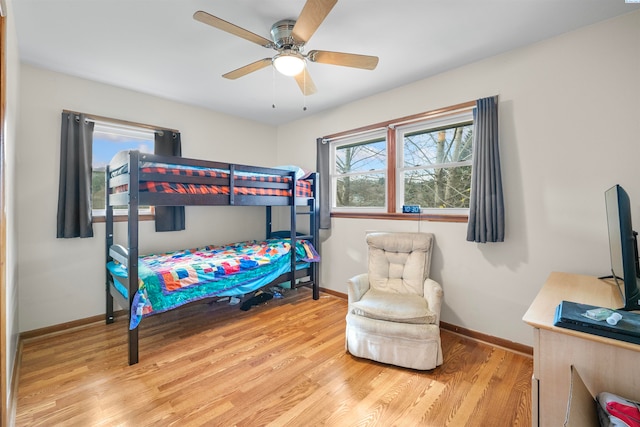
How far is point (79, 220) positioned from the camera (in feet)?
9.02

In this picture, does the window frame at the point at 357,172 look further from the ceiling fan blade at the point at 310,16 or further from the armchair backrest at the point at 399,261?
the ceiling fan blade at the point at 310,16

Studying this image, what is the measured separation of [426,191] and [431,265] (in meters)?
0.79

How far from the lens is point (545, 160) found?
2229 millimetres

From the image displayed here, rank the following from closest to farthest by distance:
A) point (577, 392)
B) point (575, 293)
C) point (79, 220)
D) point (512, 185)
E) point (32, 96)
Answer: point (577, 392)
point (575, 293)
point (512, 185)
point (32, 96)
point (79, 220)

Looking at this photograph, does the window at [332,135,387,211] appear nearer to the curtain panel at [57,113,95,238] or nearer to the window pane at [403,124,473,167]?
the window pane at [403,124,473,167]

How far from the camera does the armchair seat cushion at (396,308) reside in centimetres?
214

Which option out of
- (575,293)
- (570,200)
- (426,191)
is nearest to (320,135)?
→ (426,191)

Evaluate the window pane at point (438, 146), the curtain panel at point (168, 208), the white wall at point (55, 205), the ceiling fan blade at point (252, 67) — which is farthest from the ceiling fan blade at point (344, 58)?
the white wall at point (55, 205)

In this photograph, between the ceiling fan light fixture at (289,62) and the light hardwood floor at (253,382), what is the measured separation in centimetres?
222

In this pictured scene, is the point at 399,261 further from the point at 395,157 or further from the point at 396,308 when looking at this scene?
the point at 395,157

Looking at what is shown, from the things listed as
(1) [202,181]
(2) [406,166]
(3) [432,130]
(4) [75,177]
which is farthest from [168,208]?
(3) [432,130]

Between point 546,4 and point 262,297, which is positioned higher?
point 546,4

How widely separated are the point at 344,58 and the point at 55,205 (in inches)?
118

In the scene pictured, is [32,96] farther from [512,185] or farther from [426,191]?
[512,185]
